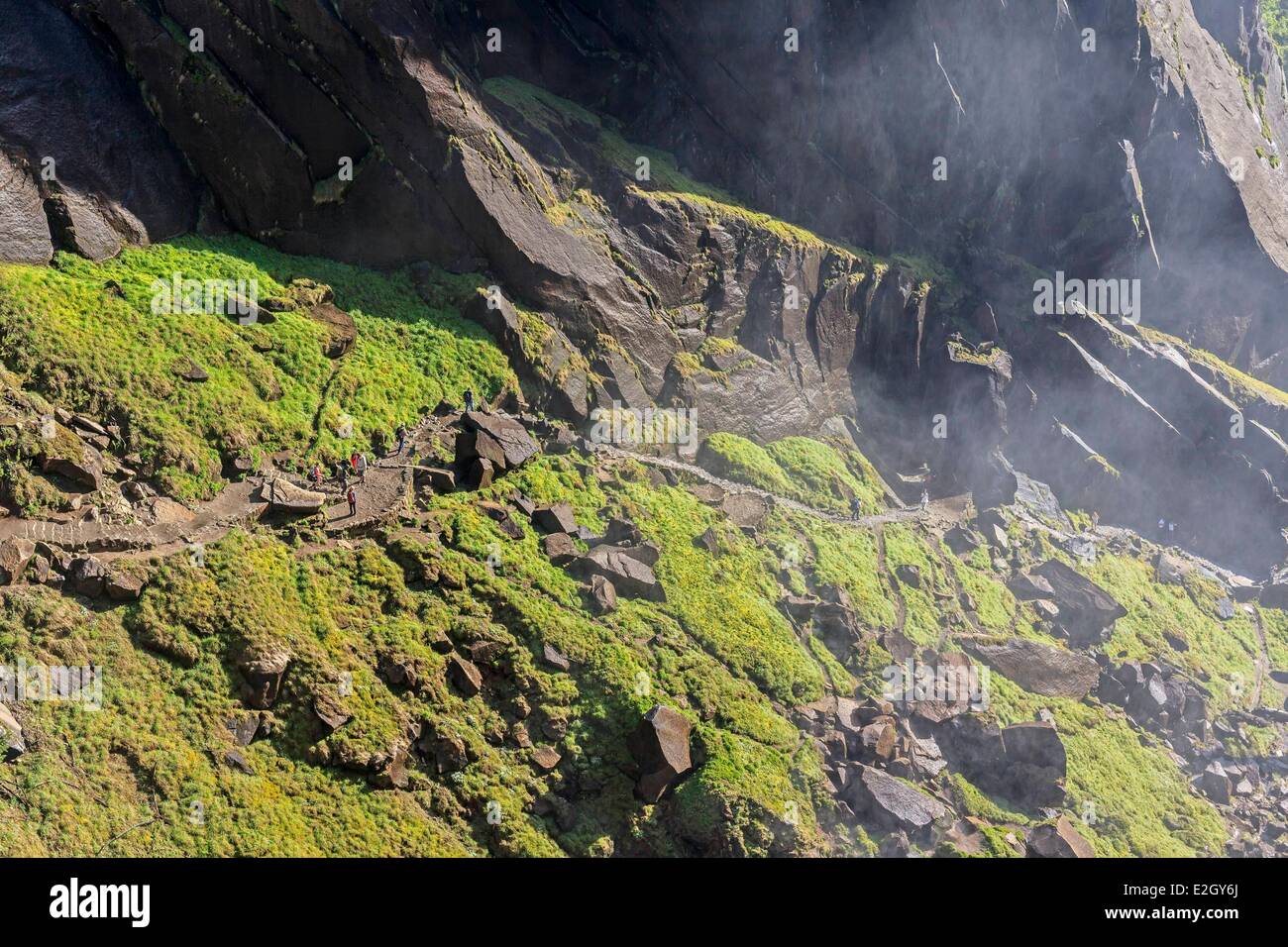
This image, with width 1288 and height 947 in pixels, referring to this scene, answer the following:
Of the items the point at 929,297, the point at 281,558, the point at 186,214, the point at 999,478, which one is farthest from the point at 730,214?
the point at 281,558

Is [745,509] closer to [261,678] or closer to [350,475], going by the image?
[350,475]

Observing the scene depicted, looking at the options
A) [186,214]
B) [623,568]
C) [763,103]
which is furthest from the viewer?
[763,103]

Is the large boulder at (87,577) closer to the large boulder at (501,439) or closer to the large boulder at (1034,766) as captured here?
the large boulder at (501,439)

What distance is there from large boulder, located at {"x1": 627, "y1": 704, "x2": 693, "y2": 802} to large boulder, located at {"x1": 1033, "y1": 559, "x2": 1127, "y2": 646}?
28.8 metres

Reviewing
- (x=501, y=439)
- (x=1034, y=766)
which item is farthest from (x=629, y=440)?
(x=1034, y=766)

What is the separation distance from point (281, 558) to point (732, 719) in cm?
1388

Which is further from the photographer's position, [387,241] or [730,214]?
[730,214]

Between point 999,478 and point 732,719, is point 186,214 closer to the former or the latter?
point 732,719

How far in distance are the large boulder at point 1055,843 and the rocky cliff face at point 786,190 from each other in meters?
21.4

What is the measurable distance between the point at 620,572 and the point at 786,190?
94.9 ft

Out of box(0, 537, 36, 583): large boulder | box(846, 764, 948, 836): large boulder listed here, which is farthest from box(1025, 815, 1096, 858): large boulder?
box(0, 537, 36, 583): large boulder

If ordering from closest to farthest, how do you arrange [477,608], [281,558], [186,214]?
[281,558] < [477,608] < [186,214]

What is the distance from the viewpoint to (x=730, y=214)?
47.8m

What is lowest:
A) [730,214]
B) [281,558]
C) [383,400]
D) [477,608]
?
[477,608]
